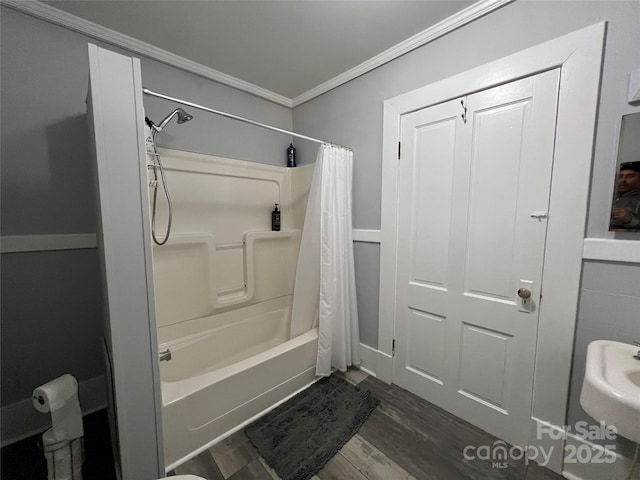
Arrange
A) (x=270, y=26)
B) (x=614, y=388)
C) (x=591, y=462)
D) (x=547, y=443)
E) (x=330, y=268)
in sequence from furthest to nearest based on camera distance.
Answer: (x=330, y=268) → (x=270, y=26) → (x=547, y=443) → (x=591, y=462) → (x=614, y=388)

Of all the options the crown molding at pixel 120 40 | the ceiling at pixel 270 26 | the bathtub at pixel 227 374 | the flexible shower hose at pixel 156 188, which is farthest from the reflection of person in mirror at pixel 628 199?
the crown molding at pixel 120 40

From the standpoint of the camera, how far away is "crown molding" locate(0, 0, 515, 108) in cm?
135

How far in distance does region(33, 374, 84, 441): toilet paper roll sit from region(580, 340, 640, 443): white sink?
78.0 inches

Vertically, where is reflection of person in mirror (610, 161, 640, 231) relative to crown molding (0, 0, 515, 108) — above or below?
below

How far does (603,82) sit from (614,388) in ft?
4.04

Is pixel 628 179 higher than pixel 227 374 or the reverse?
higher

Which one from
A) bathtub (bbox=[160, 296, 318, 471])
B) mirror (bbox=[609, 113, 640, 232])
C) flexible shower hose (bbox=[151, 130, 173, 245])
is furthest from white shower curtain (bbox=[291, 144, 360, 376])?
mirror (bbox=[609, 113, 640, 232])

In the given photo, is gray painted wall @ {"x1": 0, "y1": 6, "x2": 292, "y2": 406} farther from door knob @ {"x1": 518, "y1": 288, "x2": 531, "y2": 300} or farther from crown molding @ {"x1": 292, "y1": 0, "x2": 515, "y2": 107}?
door knob @ {"x1": 518, "y1": 288, "x2": 531, "y2": 300}

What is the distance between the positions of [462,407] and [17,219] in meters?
2.90

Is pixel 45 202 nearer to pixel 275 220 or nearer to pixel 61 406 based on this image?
pixel 61 406

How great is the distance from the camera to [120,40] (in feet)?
5.25

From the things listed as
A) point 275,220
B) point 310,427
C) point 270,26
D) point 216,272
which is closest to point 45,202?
point 216,272

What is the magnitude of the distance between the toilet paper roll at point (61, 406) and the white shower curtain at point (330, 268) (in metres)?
1.34

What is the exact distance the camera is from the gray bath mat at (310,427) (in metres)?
1.26
